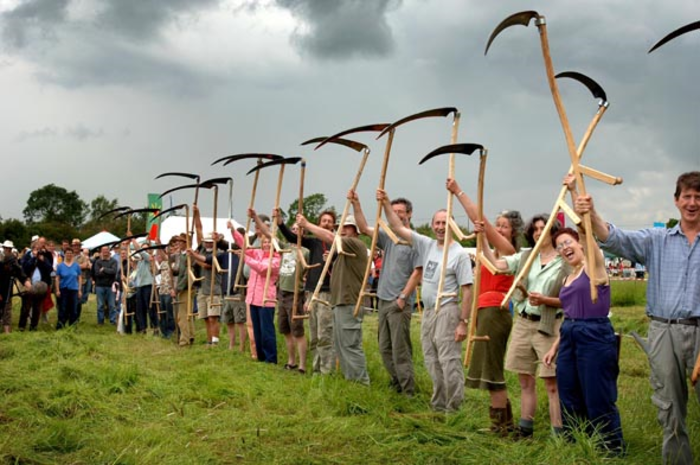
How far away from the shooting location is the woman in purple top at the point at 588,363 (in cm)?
522

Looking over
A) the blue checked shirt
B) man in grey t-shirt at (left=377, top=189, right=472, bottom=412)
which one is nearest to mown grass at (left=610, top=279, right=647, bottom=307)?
man in grey t-shirt at (left=377, top=189, right=472, bottom=412)

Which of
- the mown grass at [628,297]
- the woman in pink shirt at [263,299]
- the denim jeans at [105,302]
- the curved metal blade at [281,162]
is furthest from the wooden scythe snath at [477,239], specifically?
the mown grass at [628,297]

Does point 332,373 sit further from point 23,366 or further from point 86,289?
point 86,289

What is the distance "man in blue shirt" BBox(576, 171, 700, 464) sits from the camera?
4.55m

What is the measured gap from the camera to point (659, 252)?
4.82 metres

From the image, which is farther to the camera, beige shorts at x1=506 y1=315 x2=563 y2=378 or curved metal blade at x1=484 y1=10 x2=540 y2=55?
beige shorts at x1=506 y1=315 x2=563 y2=378

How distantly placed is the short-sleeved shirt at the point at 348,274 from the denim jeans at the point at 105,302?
9838 mm

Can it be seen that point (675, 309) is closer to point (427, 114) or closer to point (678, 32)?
point (678, 32)

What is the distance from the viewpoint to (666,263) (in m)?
4.75

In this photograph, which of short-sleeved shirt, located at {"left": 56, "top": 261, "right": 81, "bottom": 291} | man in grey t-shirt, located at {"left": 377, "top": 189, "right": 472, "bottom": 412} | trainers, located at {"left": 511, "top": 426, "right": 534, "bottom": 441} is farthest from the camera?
short-sleeved shirt, located at {"left": 56, "top": 261, "right": 81, "bottom": 291}

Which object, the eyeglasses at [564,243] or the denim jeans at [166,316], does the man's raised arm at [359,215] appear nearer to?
the eyeglasses at [564,243]

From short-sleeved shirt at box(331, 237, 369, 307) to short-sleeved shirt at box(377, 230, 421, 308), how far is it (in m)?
0.69

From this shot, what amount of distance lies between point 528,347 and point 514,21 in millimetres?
2625

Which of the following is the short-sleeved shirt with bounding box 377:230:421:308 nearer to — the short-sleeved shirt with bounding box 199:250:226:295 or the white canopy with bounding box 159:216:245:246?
the short-sleeved shirt with bounding box 199:250:226:295
